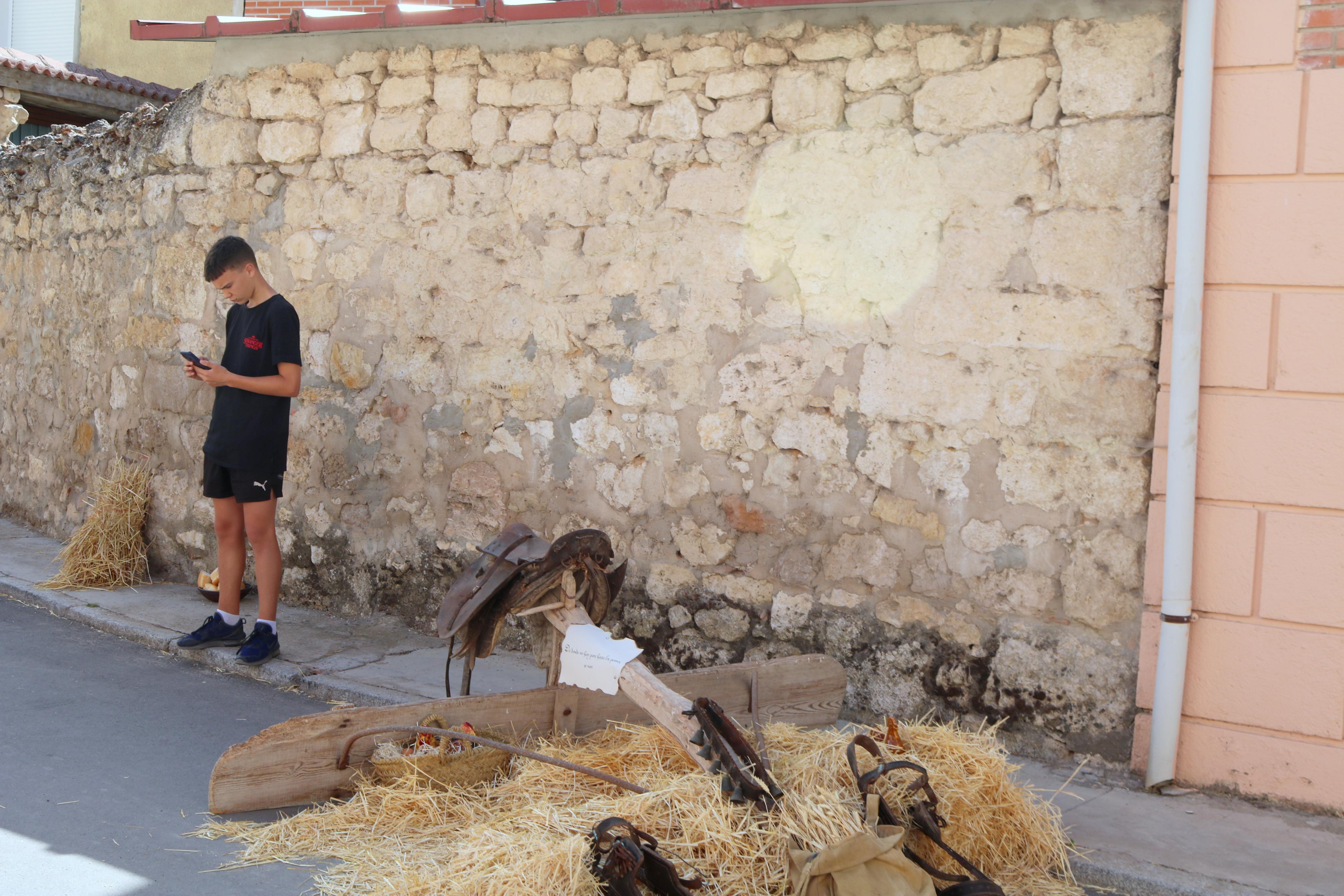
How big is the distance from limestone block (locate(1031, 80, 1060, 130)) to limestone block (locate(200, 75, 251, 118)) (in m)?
4.23

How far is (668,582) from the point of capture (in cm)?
504

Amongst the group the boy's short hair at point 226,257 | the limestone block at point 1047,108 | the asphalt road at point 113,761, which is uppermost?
the limestone block at point 1047,108

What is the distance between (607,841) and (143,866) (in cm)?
142

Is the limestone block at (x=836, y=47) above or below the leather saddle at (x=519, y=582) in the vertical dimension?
above

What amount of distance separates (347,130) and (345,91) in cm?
20

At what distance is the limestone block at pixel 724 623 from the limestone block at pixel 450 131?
255 cm

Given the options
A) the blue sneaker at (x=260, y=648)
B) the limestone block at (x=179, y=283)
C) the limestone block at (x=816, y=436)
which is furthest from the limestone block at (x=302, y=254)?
the limestone block at (x=816, y=436)

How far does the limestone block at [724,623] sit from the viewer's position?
15.9ft

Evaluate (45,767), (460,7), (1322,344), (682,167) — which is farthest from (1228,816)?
(460,7)

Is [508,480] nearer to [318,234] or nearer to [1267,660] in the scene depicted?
[318,234]

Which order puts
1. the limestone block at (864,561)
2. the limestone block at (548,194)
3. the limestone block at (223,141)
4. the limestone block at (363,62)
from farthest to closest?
the limestone block at (223,141)
the limestone block at (363,62)
the limestone block at (548,194)
the limestone block at (864,561)

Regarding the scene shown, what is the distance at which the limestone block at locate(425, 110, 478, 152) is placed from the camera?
5543mm

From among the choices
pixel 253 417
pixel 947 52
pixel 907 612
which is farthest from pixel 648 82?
pixel 907 612

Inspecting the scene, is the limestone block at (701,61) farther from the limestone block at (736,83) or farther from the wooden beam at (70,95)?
the wooden beam at (70,95)
